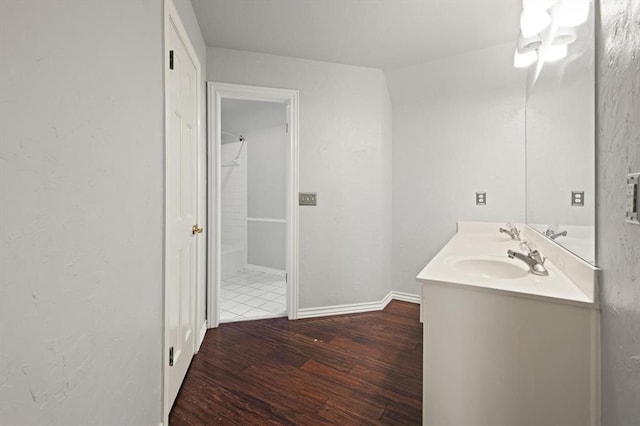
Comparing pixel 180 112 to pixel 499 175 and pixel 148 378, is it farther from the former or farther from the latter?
pixel 499 175

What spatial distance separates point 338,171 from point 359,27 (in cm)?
113

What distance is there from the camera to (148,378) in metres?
1.12

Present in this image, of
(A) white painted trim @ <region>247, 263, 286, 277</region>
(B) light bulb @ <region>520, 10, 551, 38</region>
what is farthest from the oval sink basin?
(A) white painted trim @ <region>247, 263, 286, 277</region>

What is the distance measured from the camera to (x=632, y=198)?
67 cm

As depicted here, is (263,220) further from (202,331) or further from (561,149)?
(561,149)

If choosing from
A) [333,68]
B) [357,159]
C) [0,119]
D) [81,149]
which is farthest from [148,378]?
[333,68]

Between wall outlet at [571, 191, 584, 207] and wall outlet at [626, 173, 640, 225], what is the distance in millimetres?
465

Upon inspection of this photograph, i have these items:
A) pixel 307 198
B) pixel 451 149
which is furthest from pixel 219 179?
pixel 451 149

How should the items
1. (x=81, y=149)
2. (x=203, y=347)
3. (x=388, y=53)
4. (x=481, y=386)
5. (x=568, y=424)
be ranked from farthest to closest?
(x=388, y=53), (x=203, y=347), (x=481, y=386), (x=568, y=424), (x=81, y=149)

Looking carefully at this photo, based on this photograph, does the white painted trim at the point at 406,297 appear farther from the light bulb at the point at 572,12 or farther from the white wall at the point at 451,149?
the light bulb at the point at 572,12

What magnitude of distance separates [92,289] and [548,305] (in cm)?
138

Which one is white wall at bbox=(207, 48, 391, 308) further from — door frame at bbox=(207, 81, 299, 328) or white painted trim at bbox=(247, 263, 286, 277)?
white painted trim at bbox=(247, 263, 286, 277)

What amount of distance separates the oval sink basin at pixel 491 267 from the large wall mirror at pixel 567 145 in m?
0.24

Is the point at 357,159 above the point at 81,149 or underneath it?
above
